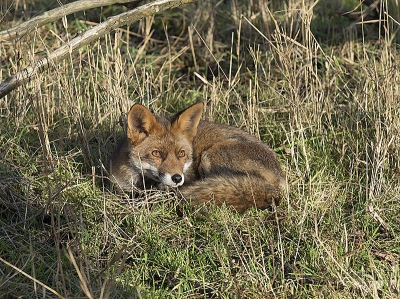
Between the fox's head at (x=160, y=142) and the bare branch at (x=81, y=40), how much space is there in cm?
75

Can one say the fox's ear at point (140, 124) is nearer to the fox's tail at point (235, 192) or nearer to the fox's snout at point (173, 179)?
the fox's snout at point (173, 179)

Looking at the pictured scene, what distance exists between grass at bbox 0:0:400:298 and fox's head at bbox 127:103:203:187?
0.83ft

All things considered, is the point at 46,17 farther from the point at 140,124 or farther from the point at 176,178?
the point at 176,178

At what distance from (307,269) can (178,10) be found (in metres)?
5.45

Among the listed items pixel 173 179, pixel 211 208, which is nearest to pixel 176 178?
pixel 173 179

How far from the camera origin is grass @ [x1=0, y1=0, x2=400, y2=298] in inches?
161

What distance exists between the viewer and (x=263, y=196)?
201 inches

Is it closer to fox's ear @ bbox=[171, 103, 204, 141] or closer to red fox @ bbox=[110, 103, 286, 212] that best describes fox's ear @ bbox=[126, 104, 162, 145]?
red fox @ bbox=[110, 103, 286, 212]

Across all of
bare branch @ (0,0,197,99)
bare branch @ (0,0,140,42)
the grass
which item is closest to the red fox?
the grass

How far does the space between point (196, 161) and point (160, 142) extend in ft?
1.61

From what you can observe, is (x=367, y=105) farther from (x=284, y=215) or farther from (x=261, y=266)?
(x=261, y=266)

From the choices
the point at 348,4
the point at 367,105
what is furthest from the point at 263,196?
the point at 348,4

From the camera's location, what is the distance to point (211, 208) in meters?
4.93

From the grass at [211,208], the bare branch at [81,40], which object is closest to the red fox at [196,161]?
the grass at [211,208]
